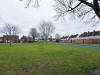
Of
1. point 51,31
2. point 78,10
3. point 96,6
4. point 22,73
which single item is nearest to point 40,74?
point 22,73

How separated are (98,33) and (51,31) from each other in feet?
96.1

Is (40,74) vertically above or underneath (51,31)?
underneath

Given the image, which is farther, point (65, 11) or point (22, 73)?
point (65, 11)

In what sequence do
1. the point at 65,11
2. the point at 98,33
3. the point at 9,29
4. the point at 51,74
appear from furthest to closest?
the point at 98,33 → the point at 9,29 → the point at 65,11 → the point at 51,74

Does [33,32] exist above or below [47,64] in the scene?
above

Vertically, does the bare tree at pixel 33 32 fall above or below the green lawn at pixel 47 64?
above

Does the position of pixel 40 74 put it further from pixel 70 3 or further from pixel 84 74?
pixel 70 3

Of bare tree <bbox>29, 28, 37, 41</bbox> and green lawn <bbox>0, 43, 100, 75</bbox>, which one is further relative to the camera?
bare tree <bbox>29, 28, 37, 41</bbox>

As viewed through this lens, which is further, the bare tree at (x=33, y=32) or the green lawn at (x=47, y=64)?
the bare tree at (x=33, y=32)

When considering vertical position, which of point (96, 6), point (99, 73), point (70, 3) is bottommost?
point (99, 73)

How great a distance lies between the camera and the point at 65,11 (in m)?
7.46

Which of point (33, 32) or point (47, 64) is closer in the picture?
point (47, 64)

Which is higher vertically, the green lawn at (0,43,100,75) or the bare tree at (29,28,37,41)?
the bare tree at (29,28,37,41)

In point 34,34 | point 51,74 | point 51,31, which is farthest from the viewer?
point 34,34
